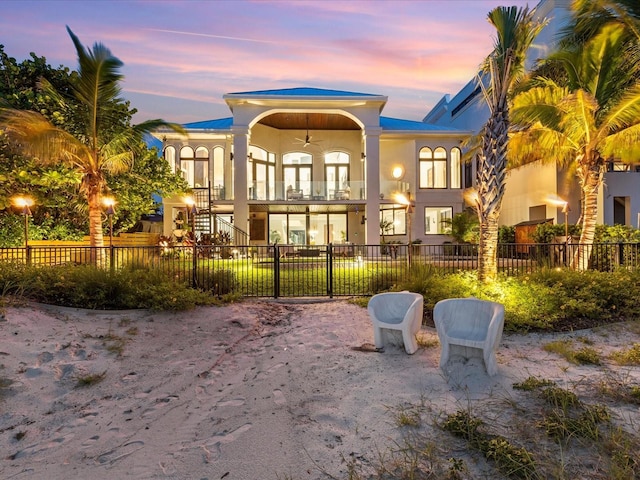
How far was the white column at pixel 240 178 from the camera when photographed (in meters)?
19.9

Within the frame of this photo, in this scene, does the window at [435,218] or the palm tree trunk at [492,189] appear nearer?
the palm tree trunk at [492,189]

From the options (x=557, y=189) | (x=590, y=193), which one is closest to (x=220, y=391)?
(x=590, y=193)

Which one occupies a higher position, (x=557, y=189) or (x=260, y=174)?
(x=260, y=174)

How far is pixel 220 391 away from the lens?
4789 mm

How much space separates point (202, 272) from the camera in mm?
9172

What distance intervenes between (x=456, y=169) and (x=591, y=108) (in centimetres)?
1318

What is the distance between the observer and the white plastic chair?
5.45m

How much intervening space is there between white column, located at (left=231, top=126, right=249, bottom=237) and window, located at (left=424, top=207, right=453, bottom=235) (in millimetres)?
10688

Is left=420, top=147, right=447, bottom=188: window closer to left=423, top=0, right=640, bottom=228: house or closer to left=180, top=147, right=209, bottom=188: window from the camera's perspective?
left=423, top=0, right=640, bottom=228: house

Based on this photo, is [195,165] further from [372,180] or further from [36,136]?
[36,136]

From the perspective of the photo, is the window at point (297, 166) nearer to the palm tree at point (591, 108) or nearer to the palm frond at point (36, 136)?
the palm frond at point (36, 136)

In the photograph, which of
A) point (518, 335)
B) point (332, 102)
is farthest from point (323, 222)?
point (518, 335)

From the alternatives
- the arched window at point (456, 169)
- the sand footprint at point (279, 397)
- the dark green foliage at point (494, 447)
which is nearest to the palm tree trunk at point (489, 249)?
the dark green foliage at point (494, 447)

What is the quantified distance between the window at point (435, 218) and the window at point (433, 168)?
146 cm
